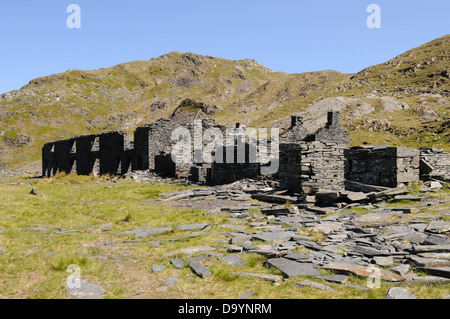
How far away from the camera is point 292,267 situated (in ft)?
18.9

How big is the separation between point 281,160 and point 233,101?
101m

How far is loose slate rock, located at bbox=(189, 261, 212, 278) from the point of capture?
5555 millimetres

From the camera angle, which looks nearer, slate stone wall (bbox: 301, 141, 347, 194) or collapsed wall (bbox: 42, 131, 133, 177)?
slate stone wall (bbox: 301, 141, 347, 194)

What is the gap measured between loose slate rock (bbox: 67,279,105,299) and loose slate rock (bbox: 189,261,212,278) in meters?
1.70

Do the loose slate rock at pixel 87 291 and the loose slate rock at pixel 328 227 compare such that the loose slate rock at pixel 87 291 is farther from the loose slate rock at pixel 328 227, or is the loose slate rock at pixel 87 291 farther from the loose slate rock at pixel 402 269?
the loose slate rock at pixel 328 227

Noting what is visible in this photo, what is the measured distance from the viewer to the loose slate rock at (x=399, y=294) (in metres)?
4.29

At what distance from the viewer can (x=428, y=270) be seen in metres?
5.09

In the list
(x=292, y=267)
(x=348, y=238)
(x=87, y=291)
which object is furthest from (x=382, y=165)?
(x=87, y=291)

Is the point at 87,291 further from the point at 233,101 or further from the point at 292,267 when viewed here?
the point at 233,101

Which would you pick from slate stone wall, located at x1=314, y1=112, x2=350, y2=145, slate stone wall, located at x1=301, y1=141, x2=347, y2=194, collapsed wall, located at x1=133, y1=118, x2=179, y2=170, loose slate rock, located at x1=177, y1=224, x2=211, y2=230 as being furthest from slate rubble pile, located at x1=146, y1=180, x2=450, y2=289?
collapsed wall, located at x1=133, y1=118, x2=179, y2=170

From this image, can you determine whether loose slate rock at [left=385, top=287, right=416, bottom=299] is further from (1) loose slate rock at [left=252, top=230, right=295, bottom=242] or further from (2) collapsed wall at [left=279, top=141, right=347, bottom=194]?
(2) collapsed wall at [left=279, top=141, right=347, bottom=194]

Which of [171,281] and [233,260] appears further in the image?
[233,260]
